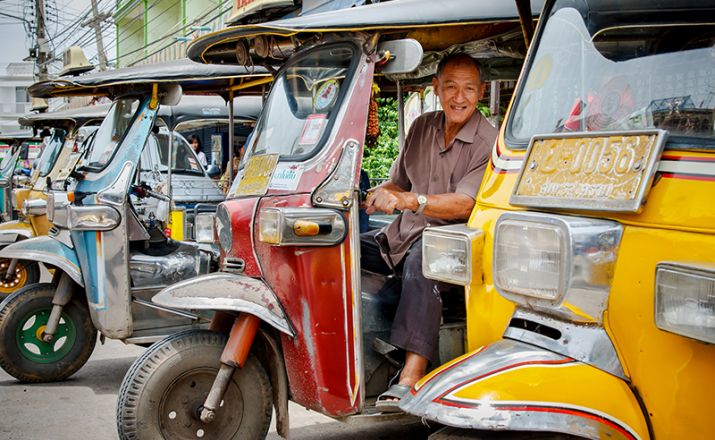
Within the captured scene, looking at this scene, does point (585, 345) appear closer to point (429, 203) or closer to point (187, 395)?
point (429, 203)

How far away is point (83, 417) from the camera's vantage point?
536cm

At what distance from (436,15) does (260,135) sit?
3.89ft

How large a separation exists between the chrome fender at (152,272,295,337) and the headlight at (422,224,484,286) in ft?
3.28

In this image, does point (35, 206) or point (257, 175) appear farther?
point (35, 206)

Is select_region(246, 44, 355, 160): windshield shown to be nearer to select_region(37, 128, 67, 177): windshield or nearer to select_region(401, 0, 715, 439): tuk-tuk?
select_region(401, 0, 715, 439): tuk-tuk

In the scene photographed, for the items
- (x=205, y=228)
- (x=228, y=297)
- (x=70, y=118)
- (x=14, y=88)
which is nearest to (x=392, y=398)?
(x=228, y=297)

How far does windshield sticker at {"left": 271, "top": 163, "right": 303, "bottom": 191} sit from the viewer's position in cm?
371

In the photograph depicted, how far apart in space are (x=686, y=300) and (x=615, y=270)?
0.29m

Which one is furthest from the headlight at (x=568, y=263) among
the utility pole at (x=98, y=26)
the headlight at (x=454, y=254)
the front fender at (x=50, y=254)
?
the utility pole at (x=98, y=26)

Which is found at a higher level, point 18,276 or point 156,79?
point 156,79

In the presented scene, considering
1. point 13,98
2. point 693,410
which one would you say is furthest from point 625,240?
point 13,98

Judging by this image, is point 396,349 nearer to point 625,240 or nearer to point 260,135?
point 260,135

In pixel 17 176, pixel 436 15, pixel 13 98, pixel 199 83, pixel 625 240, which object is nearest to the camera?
pixel 625 240

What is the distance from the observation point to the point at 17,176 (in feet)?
49.1
